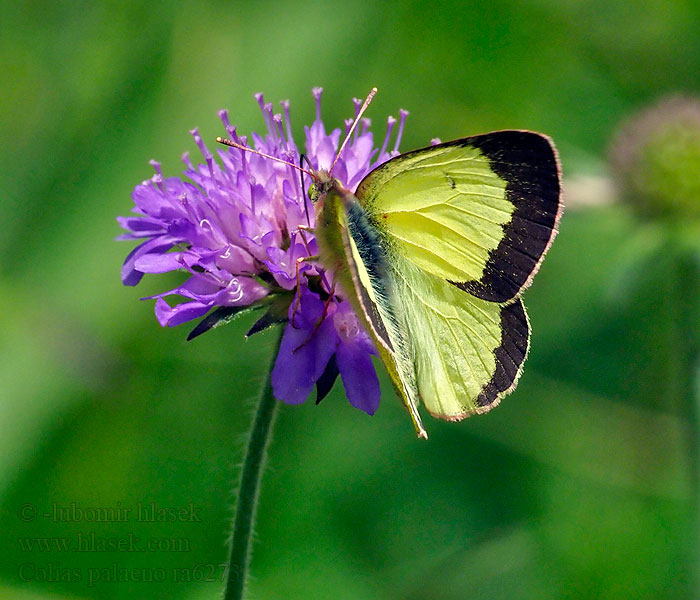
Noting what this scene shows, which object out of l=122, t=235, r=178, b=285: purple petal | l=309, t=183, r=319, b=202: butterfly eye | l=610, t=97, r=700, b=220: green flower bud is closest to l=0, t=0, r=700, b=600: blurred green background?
l=610, t=97, r=700, b=220: green flower bud

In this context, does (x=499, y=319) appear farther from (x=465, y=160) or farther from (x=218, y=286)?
(x=218, y=286)

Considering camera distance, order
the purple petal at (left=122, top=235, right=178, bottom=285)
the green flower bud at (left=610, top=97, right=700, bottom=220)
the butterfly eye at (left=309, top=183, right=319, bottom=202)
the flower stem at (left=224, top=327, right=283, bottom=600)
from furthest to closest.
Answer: the green flower bud at (left=610, top=97, right=700, bottom=220) → the purple petal at (left=122, top=235, right=178, bottom=285) → the butterfly eye at (left=309, top=183, right=319, bottom=202) → the flower stem at (left=224, top=327, right=283, bottom=600)

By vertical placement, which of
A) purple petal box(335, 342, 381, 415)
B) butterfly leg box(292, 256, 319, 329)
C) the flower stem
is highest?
butterfly leg box(292, 256, 319, 329)

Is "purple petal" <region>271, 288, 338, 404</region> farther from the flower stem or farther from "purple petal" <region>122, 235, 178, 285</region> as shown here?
"purple petal" <region>122, 235, 178, 285</region>

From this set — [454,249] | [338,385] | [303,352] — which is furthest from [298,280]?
[338,385]

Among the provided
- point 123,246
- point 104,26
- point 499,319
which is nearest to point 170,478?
point 123,246

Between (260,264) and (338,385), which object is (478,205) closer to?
(260,264)
